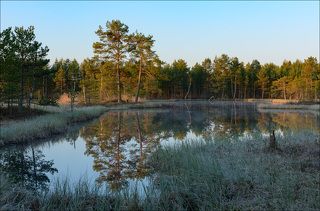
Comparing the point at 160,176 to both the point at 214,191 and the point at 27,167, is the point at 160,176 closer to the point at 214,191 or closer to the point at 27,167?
the point at 214,191

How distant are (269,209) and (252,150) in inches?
268

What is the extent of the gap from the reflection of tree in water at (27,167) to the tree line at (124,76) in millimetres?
9678

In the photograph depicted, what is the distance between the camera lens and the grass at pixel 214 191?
7.81 m

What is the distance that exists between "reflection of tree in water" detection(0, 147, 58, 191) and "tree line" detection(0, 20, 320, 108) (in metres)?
9.68

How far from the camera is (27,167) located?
50.8 ft

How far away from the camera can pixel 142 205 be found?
25.9 feet

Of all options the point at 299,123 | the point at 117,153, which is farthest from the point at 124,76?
the point at 117,153

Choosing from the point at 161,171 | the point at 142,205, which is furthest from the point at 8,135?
the point at 142,205

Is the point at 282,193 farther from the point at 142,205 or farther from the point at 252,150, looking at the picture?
the point at 252,150

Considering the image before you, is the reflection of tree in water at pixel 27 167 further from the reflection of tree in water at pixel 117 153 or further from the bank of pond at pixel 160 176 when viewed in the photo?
the reflection of tree in water at pixel 117 153

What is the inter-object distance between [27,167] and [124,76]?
174 ft

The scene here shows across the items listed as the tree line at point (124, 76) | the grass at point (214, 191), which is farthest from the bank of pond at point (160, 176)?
the tree line at point (124, 76)

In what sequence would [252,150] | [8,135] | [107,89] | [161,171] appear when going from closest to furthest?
[161,171], [252,150], [8,135], [107,89]

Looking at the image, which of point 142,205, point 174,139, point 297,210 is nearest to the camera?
point 297,210
